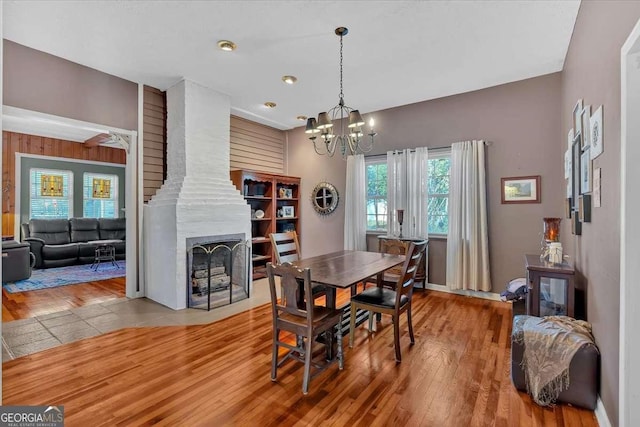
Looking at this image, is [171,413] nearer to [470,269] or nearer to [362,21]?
[362,21]

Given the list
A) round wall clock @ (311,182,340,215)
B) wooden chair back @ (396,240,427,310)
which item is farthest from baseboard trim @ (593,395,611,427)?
round wall clock @ (311,182,340,215)

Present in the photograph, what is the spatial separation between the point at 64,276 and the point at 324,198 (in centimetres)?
499

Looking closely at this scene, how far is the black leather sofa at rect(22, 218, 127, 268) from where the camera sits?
6.41 meters

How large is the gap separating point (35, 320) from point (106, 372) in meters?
1.84

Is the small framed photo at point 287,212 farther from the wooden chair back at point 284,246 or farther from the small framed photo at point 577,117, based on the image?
the small framed photo at point 577,117

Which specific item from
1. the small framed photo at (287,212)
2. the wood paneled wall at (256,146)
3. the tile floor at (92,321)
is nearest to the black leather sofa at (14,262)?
the tile floor at (92,321)

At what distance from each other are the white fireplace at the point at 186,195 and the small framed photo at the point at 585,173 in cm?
397

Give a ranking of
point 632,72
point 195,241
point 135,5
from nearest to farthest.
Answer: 1. point 632,72
2. point 135,5
3. point 195,241

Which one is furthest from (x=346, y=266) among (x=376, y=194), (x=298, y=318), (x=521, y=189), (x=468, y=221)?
(x=521, y=189)

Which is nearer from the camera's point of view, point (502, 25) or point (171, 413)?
point (171, 413)

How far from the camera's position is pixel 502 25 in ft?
10.0

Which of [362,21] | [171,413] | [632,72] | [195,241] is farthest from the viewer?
[195,241]

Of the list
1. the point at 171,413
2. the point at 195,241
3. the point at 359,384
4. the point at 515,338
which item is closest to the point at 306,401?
the point at 359,384

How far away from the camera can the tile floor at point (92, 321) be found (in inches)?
122
